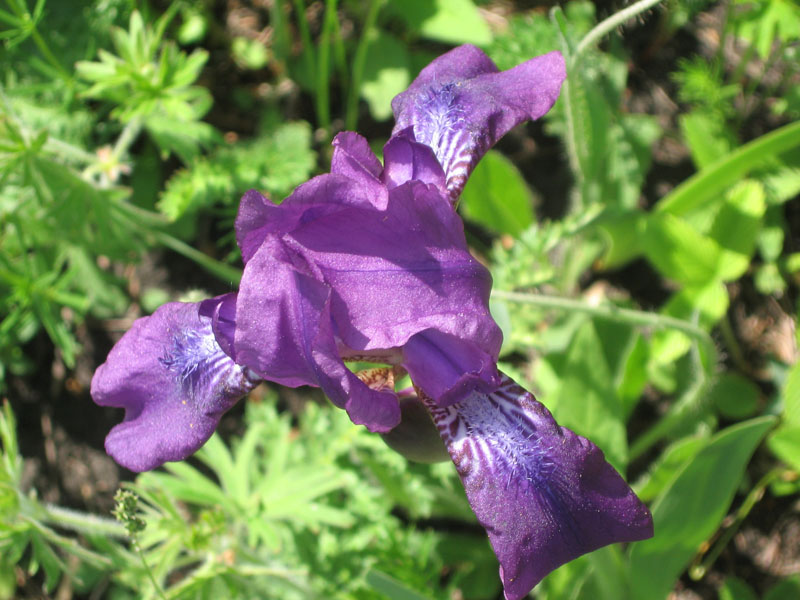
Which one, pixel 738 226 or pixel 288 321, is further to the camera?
pixel 738 226

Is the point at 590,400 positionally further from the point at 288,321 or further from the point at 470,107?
the point at 288,321

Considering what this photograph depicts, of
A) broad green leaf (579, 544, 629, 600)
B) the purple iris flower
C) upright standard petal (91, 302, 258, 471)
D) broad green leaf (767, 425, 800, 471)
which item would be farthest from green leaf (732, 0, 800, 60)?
upright standard petal (91, 302, 258, 471)

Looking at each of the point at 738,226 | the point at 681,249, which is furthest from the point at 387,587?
the point at 738,226

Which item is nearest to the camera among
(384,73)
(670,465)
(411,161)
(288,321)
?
(288,321)

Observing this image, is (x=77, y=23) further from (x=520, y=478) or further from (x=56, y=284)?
(x=520, y=478)

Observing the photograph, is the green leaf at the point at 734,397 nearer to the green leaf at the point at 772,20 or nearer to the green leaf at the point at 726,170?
the green leaf at the point at 726,170

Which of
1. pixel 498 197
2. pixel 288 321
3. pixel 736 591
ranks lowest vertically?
pixel 736 591

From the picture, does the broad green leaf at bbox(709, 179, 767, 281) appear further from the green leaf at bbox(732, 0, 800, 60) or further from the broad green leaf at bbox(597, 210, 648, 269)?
the green leaf at bbox(732, 0, 800, 60)
